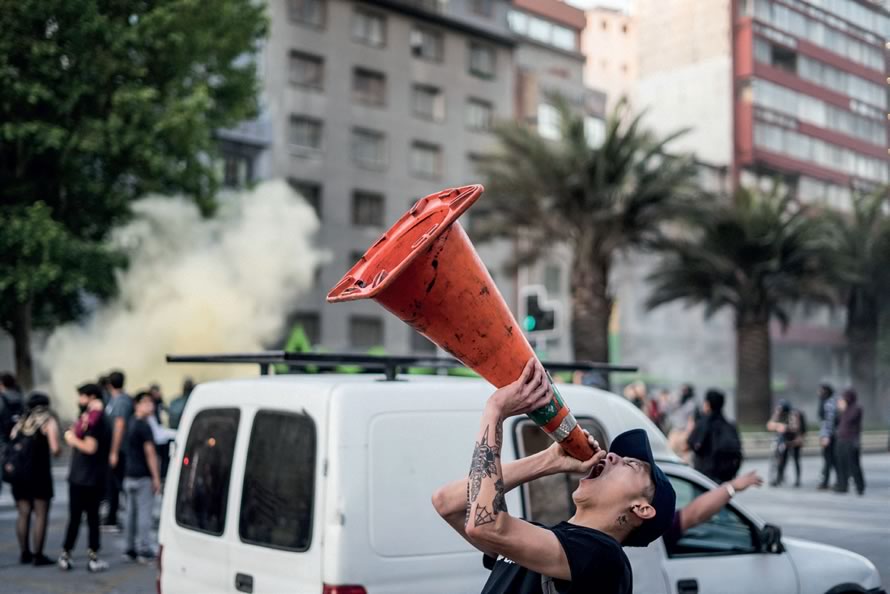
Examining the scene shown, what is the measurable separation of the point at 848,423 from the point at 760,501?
202cm

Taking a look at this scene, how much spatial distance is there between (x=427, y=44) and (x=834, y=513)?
35.9 meters

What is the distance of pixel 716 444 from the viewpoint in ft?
31.4

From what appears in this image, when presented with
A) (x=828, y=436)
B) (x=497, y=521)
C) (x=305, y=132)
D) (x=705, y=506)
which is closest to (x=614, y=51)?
(x=305, y=132)

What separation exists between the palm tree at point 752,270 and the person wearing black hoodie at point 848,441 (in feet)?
37.1

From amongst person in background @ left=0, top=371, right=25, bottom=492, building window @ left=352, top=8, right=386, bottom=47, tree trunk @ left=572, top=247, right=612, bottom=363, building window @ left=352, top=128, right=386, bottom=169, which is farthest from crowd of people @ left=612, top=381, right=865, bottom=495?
building window @ left=352, top=8, right=386, bottom=47

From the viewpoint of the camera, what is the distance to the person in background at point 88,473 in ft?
30.9

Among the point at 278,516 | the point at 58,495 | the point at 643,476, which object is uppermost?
the point at 643,476

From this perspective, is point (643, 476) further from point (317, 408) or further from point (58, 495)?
point (58, 495)

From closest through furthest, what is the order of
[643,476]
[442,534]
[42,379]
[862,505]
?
[643,476], [442,534], [862,505], [42,379]

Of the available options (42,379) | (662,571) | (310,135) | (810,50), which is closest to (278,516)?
(662,571)

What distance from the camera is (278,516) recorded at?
173 inches

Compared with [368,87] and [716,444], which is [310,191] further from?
[716,444]

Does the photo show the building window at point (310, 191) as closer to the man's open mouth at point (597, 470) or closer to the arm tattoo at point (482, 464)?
the man's open mouth at point (597, 470)

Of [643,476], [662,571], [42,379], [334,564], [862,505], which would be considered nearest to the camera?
[643,476]
